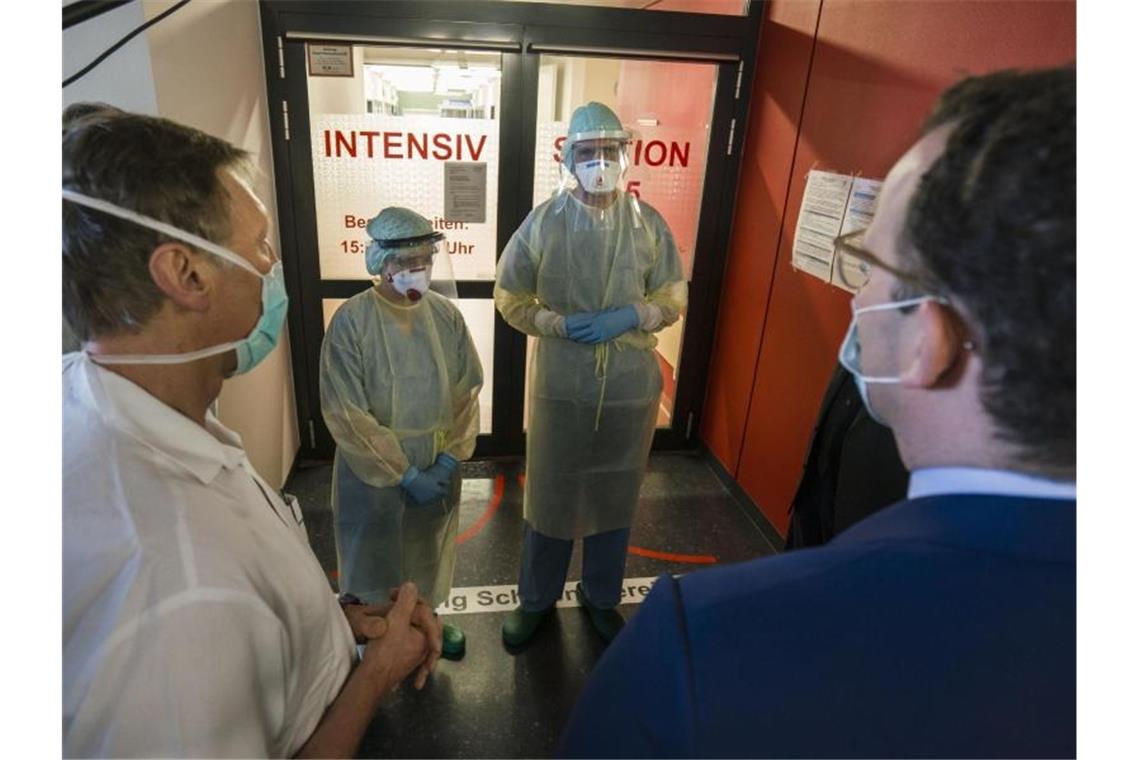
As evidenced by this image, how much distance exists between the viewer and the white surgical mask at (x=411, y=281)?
66.2 inches

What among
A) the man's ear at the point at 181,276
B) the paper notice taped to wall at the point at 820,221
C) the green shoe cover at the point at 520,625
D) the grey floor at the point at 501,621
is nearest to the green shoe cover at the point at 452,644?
the grey floor at the point at 501,621

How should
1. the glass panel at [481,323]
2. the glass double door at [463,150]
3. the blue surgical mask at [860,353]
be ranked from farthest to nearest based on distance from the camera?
the glass panel at [481,323] → the glass double door at [463,150] → the blue surgical mask at [860,353]

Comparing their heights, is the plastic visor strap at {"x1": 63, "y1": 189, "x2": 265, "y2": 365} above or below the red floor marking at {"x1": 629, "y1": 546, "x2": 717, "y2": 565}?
above

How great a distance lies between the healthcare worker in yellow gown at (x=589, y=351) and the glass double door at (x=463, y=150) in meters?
0.53

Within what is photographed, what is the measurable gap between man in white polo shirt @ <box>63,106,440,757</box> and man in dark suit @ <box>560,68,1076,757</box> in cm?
51

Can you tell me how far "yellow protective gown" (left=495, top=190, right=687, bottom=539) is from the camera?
1991 mm

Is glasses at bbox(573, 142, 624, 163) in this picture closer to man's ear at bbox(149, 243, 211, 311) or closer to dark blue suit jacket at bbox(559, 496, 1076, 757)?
man's ear at bbox(149, 243, 211, 311)

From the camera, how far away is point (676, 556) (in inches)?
104

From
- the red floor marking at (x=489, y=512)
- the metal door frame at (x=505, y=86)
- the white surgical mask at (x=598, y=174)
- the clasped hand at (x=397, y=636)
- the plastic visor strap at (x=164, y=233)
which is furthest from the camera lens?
the red floor marking at (x=489, y=512)

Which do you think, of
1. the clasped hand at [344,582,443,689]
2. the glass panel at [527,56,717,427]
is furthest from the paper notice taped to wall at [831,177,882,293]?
the clasped hand at [344,582,443,689]

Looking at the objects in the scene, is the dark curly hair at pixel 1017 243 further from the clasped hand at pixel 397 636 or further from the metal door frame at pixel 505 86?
the metal door frame at pixel 505 86

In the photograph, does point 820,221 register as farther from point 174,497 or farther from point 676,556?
point 174,497

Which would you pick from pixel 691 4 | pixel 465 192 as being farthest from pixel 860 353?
pixel 691 4

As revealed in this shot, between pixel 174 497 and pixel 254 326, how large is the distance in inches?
13.0
